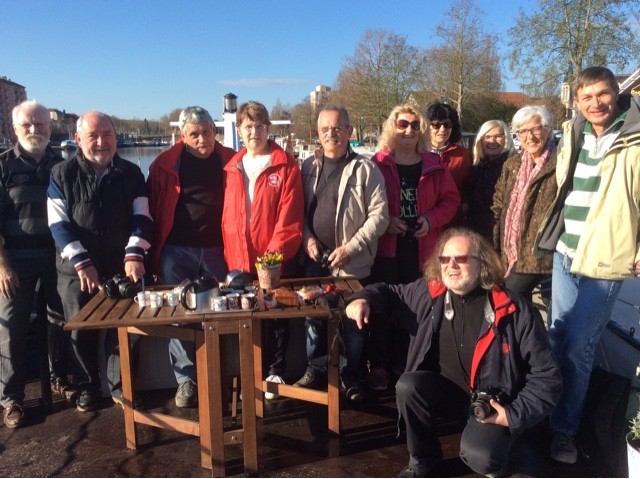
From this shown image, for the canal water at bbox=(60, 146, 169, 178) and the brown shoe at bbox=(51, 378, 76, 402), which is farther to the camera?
the canal water at bbox=(60, 146, 169, 178)

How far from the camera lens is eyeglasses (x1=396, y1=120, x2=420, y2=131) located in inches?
129

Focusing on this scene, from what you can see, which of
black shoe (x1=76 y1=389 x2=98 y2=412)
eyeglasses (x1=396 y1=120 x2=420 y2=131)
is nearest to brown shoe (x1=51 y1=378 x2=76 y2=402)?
black shoe (x1=76 y1=389 x2=98 y2=412)

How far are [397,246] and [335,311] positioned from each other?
1.08 m

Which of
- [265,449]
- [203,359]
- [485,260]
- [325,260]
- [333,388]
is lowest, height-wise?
[265,449]

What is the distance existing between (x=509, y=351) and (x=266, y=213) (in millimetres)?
1543

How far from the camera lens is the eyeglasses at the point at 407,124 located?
3.27 m

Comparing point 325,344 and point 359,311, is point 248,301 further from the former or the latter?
point 325,344

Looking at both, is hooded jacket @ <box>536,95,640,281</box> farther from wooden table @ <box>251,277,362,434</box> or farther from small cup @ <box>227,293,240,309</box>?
small cup @ <box>227,293,240,309</box>

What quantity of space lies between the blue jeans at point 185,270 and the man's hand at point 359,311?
1179mm

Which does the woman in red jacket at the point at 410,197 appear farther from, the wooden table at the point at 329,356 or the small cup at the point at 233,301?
the small cup at the point at 233,301

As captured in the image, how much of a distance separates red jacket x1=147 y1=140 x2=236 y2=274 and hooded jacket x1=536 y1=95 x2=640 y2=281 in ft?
7.38

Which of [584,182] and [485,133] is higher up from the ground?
[485,133]

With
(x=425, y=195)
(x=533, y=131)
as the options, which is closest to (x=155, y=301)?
(x=425, y=195)

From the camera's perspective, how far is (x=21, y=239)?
3049 millimetres
